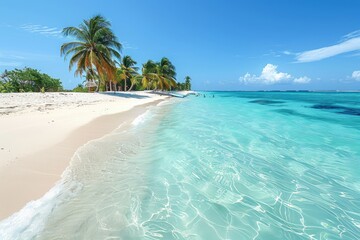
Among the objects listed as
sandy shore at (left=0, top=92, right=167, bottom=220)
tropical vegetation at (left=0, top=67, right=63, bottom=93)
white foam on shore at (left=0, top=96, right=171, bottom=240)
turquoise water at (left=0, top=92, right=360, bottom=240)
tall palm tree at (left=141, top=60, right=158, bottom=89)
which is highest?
tall palm tree at (left=141, top=60, right=158, bottom=89)

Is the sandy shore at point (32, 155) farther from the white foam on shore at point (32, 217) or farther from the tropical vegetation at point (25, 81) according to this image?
the tropical vegetation at point (25, 81)

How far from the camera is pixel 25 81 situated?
94.3 ft

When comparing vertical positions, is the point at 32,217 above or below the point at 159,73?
below

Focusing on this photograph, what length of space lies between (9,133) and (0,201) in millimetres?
4735

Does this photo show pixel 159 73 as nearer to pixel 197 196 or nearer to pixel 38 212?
pixel 197 196

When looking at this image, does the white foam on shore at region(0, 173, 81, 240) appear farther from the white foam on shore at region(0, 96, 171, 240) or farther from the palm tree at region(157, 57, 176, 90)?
the palm tree at region(157, 57, 176, 90)

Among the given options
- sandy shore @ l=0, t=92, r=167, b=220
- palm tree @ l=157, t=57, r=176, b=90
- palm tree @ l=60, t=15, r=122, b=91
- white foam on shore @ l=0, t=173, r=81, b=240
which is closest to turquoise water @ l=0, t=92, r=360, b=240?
white foam on shore @ l=0, t=173, r=81, b=240

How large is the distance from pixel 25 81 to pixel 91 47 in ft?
39.8

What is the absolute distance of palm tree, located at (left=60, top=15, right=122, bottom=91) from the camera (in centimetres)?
2584

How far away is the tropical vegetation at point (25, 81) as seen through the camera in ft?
86.4

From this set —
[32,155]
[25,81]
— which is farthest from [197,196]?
[25,81]

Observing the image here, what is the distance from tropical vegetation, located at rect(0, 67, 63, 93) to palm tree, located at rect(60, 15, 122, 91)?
6.08 m

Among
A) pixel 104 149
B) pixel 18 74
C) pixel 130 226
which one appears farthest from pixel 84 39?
pixel 130 226

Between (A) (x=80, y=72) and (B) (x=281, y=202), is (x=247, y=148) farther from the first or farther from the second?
(A) (x=80, y=72)
